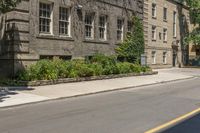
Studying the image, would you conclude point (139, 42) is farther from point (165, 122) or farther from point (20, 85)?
point (165, 122)

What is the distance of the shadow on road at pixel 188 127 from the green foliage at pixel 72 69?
1116cm

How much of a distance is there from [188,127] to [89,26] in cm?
2050

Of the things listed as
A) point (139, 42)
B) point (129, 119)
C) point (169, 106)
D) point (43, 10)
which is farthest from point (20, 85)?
point (139, 42)

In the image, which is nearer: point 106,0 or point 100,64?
point 100,64

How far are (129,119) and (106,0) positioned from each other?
21.7 meters

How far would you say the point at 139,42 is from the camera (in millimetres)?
35906

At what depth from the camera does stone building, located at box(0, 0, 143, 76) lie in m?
22.6

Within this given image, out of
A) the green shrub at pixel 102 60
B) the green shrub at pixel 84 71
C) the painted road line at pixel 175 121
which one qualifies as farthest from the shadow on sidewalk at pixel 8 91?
the green shrub at pixel 102 60

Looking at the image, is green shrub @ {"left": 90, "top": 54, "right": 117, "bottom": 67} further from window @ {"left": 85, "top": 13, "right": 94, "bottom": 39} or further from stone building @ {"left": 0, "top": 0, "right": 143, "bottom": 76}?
window @ {"left": 85, "top": 13, "right": 94, "bottom": 39}

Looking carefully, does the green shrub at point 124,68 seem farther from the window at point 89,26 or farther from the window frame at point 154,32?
the window frame at point 154,32

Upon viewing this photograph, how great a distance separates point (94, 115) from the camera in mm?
11805

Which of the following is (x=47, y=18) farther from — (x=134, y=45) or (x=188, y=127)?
(x=188, y=127)

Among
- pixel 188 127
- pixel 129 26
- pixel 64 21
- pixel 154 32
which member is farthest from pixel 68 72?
pixel 154 32

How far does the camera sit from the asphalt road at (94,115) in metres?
9.73
